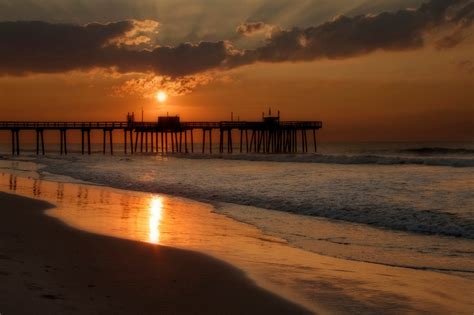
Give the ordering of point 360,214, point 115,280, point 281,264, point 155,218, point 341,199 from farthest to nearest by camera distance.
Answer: point 341,199 < point 360,214 < point 155,218 < point 281,264 < point 115,280

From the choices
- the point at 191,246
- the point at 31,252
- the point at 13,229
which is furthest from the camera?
the point at 13,229

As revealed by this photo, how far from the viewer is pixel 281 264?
793 centimetres

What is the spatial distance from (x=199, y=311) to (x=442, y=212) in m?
10.0

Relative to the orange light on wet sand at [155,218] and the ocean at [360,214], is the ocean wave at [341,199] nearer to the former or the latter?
the ocean at [360,214]

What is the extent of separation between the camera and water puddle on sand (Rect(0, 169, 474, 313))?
6.04 meters

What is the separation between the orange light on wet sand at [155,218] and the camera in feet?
32.9

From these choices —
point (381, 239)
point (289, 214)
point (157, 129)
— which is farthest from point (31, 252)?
point (157, 129)

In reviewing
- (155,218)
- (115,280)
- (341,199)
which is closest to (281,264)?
(115,280)

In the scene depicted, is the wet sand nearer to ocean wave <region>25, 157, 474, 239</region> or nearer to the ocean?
the ocean

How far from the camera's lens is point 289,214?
14.4 metres

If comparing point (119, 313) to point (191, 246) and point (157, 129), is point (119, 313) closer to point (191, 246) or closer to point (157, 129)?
point (191, 246)

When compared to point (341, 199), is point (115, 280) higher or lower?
higher

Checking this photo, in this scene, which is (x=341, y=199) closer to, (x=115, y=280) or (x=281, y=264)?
(x=281, y=264)

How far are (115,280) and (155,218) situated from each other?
6.60 meters
